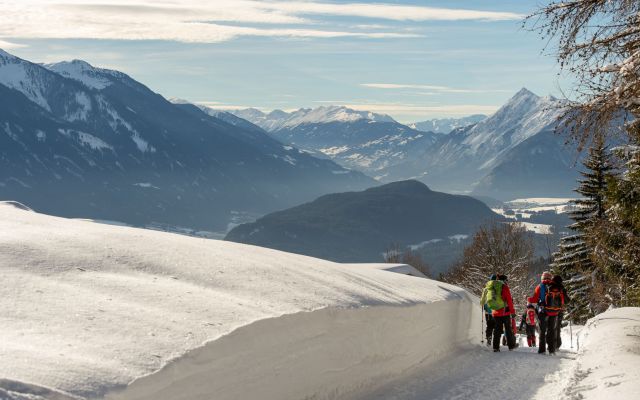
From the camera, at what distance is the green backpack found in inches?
666

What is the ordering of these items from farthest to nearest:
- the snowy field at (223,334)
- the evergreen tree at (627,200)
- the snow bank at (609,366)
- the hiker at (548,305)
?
the hiker at (548,305), the evergreen tree at (627,200), the snow bank at (609,366), the snowy field at (223,334)

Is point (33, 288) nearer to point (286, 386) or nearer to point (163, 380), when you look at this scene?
point (163, 380)

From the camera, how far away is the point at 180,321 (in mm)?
8828

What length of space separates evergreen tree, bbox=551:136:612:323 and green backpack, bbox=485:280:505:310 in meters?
24.2

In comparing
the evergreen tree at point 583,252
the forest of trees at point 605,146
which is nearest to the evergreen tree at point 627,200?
the forest of trees at point 605,146

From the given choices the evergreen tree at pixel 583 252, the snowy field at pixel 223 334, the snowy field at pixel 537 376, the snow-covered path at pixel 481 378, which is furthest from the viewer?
the evergreen tree at pixel 583 252

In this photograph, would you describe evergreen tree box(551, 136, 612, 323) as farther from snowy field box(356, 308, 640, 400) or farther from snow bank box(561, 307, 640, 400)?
snowy field box(356, 308, 640, 400)

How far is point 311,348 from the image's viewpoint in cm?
1016

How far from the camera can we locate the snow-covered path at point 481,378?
11.3m

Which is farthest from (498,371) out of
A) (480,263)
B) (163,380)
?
(480,263)

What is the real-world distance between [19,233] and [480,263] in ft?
164

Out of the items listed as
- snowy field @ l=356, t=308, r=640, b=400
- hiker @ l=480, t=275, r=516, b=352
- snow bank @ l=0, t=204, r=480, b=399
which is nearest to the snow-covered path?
snowy field @ l=356, t=308, r=640, b=400

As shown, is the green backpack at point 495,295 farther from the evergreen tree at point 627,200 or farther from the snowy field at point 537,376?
the evergreen tree at point 627,200

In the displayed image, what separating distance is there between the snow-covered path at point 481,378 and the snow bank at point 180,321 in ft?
1.61
